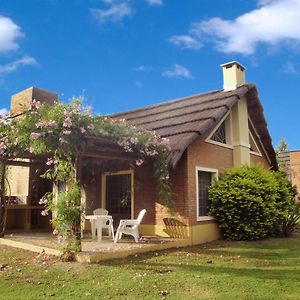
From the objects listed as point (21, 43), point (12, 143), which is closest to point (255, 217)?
point (12, 143)

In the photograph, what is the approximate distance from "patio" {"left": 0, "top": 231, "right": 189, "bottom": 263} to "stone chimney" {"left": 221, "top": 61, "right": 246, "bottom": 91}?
7.02m

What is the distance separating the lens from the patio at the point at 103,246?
8.89 meters

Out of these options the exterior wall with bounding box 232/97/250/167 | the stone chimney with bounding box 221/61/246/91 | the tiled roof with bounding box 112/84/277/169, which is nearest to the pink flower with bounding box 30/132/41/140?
the tiled roof with bounding box 112/84/277/169

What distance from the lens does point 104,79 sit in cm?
1170

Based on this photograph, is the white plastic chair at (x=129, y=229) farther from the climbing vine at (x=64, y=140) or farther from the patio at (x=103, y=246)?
the climbing vine at (x=64, y=140)

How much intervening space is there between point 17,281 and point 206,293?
340cm

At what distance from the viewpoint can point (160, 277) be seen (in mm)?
7219

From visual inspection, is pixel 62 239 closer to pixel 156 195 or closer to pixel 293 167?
pixel 156 195

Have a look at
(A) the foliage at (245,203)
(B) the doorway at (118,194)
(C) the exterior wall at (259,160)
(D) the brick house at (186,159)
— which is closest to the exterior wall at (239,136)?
(D) the brick house at (186,159)

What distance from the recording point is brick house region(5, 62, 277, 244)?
12.5m

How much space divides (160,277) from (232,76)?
10702 mm

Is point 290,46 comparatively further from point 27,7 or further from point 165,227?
point 27,7

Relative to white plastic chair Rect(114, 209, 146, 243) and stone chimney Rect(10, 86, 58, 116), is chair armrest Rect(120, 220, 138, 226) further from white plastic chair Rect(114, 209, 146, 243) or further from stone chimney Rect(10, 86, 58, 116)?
stone chimney Rect(10, 86, 58, 116)

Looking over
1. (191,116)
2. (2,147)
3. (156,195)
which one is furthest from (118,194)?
(2,147)
